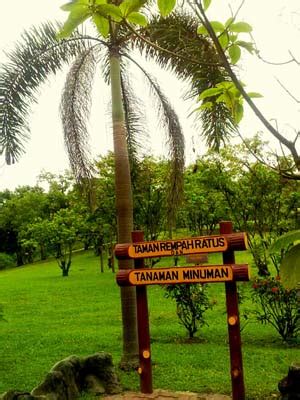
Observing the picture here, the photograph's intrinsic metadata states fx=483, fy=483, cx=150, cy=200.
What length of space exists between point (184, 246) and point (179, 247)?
0.18 ft

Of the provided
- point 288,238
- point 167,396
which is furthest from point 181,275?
point 288,238

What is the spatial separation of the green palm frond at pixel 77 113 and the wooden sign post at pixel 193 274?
149cm

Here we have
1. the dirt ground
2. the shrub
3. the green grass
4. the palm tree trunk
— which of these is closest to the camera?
the dirt ground

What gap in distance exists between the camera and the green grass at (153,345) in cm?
563

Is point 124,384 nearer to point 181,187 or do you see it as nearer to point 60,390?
point 60,390

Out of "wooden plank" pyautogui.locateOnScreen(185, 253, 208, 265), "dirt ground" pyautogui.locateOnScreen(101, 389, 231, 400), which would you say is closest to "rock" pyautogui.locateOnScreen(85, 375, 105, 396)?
"dirt ground" pyautogui.locateOnScreen(101, 389, 231, 400)

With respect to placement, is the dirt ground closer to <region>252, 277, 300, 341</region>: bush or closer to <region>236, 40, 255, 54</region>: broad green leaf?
<region>252, 277, 300, 341</region>: bush

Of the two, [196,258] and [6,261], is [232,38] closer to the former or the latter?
[196,258]

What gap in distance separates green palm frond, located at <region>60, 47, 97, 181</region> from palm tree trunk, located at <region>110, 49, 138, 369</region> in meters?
0.44

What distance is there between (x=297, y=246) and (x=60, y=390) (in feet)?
12.9

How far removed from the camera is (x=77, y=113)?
6.36 m

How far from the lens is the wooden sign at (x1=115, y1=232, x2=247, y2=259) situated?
15.5 feet

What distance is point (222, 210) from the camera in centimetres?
1598

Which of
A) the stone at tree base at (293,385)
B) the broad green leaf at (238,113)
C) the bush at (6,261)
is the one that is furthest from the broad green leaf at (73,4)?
the bush at (6,261)
